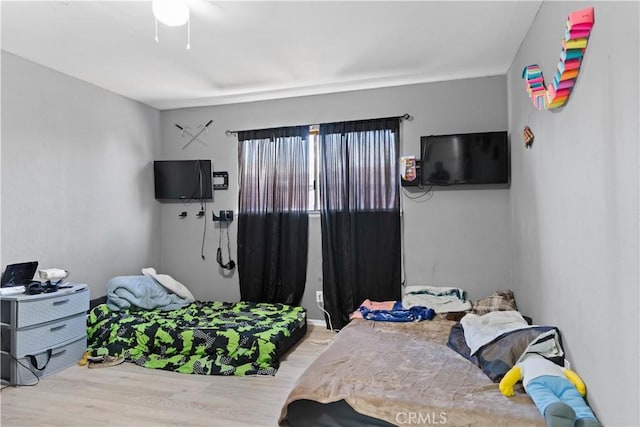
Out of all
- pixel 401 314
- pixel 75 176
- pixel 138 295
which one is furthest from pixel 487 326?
pixel 75 176

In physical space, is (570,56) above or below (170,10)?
below

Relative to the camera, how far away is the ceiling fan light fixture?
225 centimetres

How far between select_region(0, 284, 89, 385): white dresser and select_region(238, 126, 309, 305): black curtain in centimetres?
172

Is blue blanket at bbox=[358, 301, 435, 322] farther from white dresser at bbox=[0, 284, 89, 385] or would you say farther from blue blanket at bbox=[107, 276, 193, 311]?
white dresser at bbox=[0, 284, 89, 385]

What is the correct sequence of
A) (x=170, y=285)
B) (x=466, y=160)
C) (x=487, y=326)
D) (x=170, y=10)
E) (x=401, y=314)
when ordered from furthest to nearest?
1. (x=170, y=285)
2. (x=466, y=160)
3. (x=401, y=314)
4. (x=487, y=326)
5. (x=170, y=10)

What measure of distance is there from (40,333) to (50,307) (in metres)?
0.20

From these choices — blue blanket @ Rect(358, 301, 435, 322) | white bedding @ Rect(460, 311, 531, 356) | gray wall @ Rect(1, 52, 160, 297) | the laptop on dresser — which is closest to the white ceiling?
gray wall @ Rect(1, 52, 160, 297)

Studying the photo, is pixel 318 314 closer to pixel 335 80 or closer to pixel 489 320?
pixel 489 320

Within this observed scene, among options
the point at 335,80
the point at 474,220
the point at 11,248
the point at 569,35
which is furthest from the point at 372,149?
the point at 11,248

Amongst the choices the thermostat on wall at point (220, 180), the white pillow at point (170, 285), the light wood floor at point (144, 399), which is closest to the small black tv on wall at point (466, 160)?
the light wood floor at point (144, 399)

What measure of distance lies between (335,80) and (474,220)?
80.1 inches

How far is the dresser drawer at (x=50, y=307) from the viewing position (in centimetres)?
284

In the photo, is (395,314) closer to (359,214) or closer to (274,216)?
(359,214)

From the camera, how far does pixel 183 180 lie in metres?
4.62
